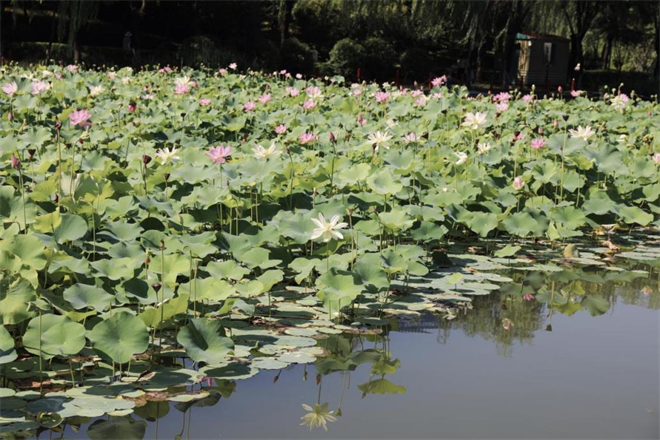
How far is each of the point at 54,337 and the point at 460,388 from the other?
48.6 inches

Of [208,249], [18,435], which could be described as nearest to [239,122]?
[208,249]

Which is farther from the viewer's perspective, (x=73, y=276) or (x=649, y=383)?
→ (x=73, y=276)

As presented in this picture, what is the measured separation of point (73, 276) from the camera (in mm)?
3033

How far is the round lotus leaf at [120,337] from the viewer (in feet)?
7.94

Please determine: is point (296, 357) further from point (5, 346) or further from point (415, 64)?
point (415, 64)

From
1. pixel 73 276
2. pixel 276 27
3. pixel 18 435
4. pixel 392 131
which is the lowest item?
pixel 18 435

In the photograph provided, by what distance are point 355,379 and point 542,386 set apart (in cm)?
59

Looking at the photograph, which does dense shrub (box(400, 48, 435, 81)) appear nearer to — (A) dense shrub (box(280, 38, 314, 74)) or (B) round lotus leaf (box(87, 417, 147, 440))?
(A) dense shrub (box(280, 38, 314, 74))

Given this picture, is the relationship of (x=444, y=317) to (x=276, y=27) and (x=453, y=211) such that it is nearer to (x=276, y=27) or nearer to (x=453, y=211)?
(x=453, y=211)

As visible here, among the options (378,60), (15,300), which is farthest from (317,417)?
(378,60)

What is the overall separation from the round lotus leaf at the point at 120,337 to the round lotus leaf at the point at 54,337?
55 mm

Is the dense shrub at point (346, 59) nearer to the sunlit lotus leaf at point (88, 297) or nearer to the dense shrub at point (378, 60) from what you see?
the dense shrub at point (378, 60)

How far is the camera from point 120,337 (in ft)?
8.04

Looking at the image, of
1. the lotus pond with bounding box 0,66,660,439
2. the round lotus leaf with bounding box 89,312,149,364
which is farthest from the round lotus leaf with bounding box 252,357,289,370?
the round lotus leaf with bounding box 89,312,149,364
